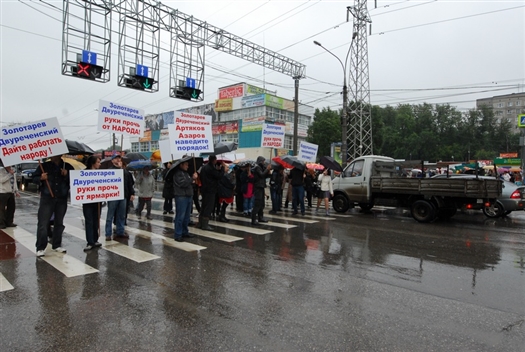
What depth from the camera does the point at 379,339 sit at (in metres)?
3.31

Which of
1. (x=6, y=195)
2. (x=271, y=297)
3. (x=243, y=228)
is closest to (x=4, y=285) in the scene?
(x=271, y=297)

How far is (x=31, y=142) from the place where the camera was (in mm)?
A: 6324

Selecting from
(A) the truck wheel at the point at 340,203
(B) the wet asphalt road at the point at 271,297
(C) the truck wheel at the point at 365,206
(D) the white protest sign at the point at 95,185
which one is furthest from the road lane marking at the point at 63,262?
(C) the truck wheel at the point at 365,206

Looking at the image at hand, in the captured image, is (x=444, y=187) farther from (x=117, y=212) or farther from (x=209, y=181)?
(x=117, y=212)

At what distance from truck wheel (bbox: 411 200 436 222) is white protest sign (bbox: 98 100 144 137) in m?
8.60

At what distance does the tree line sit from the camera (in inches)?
2655

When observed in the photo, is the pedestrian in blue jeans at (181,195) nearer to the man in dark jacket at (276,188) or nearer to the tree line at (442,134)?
the man in dark jacket at (276,188)

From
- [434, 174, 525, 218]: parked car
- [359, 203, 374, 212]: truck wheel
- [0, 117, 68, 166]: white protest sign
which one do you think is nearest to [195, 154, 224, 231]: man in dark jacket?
[0, 117, 68, 166]: white protest sign

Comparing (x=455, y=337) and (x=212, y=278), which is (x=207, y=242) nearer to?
(x=212, y=278)

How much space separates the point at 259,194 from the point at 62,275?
18.3 ft

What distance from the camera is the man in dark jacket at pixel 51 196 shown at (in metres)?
6.23

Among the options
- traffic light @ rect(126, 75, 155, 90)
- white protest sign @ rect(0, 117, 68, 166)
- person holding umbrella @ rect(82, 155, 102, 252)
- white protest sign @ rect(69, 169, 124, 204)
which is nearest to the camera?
white protest sign @ rect(0, 117, 68, 166)

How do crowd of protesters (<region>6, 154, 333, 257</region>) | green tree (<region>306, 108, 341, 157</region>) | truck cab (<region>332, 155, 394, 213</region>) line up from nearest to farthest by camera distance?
crowd of protesters (<region>6, 154, 333, 257</region>)
truck cab (<region>332, 155, 394, 213</region>)
green tree (<region>306, 108, 341, 157</region>)

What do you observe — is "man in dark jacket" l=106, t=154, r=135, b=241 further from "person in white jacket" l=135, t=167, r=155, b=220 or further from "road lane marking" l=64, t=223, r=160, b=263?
"person in white jacket" l=135, t=167, r=155, b=220
